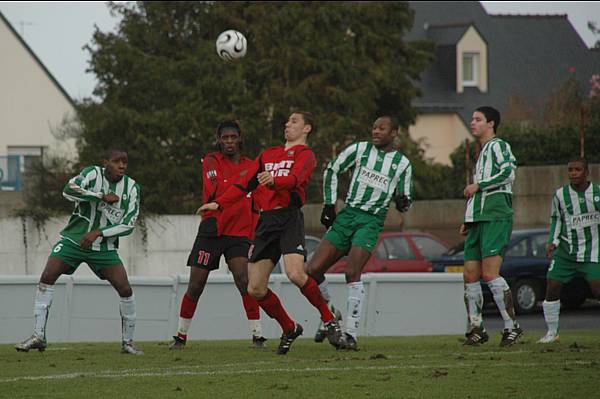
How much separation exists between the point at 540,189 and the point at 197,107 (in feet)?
35.3

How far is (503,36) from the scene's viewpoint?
62312 millimetres

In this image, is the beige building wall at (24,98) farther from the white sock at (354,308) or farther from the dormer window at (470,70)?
the white sock at (354,308)

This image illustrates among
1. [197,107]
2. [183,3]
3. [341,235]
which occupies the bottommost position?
[341,235]

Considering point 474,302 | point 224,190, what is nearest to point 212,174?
point 224,190

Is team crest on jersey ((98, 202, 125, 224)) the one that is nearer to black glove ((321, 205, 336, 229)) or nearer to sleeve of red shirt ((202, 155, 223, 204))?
sleeve of red shirt ((202, 155, 223, 204))

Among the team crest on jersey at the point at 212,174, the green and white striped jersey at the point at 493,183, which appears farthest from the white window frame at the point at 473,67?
the team crest on jersey at the point at 212,174

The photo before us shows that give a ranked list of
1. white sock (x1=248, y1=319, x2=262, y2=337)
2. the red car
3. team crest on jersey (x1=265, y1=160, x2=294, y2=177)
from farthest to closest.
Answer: the red car < white sock (x1=248, y1=319, x2=262, y2=337) < team crest on jersey (x1=265, y1=160, x2=294, y2=177)

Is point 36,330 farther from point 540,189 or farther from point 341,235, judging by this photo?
point 540,189

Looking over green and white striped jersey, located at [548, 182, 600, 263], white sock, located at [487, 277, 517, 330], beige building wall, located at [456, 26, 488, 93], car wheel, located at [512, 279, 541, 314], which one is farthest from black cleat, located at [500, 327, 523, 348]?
beige building wall, located at [456, 26, 488, 93]

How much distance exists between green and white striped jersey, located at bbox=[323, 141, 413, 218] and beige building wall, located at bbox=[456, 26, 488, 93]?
156 ft

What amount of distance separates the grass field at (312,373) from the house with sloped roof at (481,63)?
4480 centimetres

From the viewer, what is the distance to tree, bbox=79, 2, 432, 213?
35.7 meters

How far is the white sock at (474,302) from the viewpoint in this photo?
12.7 metres

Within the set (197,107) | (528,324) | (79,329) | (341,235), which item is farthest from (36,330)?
(197,107)
